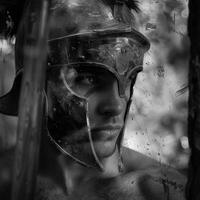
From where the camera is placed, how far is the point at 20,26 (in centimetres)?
149

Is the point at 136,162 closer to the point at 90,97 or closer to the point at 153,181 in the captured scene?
the point at 153,181

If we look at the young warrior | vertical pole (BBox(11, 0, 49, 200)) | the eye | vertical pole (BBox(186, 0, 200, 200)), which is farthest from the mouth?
vertical pole (BBox(186, 0, 200, 200))

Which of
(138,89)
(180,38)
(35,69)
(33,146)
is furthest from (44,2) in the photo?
(138,89)

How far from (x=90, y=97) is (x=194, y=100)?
725 millimetres

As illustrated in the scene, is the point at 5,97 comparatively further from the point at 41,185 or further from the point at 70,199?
the point at 70,199

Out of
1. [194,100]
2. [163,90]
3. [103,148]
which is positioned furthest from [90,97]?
[163,90]

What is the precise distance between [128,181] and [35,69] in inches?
29.2

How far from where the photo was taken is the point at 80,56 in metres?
1.33

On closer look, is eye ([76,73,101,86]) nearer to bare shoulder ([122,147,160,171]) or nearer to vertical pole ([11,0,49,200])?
bare shoulder ([122,147,160,171])

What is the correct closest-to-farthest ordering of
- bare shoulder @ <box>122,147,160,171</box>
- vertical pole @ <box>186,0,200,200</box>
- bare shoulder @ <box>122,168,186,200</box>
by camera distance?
vertical pole @ <box>186,0,200,200</box> → bare shoulder @ <box>122,168,186,200</box> → bare shoulder @ <box>122,147,160,171</box>

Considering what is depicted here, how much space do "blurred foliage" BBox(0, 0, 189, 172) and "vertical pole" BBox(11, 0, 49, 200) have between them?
192 centimetres

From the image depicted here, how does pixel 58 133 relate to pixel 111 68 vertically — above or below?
below

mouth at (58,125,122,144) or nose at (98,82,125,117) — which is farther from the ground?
nose at (98,82,125,117)

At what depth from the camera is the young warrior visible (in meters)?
1.34
